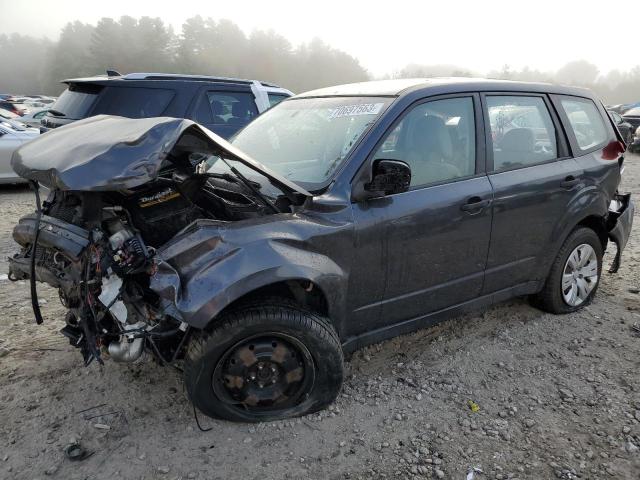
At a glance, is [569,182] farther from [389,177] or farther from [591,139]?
[389,177]

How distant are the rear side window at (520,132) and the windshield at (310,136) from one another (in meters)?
0.92

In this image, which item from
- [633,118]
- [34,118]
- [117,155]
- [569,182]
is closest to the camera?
[117,155]

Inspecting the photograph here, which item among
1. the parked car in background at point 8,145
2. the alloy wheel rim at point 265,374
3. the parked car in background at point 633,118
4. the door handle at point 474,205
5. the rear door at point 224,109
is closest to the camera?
the alloy wheel rim at point 265,374

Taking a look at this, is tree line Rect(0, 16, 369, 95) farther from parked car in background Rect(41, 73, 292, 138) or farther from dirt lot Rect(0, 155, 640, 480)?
dirt lot Rect(0, 155, 640, 480)

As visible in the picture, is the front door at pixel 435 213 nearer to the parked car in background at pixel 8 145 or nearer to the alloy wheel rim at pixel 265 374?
the alloy wheel rim at pixel 265 374

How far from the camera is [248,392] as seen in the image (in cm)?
265

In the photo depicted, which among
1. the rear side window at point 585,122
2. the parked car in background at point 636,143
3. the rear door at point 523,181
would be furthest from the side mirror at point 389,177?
the parked car in background at point 636,143

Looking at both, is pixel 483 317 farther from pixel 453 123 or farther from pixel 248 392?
pixel 248 392

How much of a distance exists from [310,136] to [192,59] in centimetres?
6601

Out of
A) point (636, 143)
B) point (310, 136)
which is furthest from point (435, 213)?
point (636, 143)

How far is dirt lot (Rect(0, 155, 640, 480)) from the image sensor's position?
7.99 feet

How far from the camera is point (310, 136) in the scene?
321cm

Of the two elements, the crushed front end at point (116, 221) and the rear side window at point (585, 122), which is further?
the rear side window at point (585, 122)

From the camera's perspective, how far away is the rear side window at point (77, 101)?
20.3 feet
